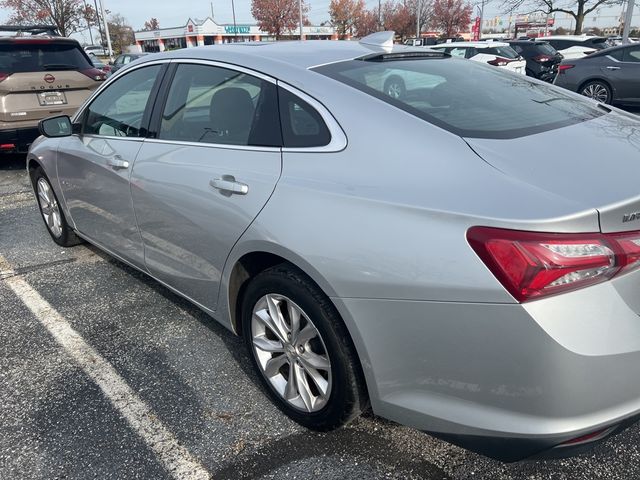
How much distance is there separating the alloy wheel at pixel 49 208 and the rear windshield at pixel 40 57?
3.29 metres

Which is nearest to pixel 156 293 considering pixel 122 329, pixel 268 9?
pixel 122 329

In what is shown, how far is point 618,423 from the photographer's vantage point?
1657 mm

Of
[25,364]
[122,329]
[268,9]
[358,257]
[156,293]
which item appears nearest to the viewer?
[358,257]

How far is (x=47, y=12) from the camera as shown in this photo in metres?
36.5

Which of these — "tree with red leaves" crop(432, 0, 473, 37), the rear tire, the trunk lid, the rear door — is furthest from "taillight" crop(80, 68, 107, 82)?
"tree with red leaves" crop(432, 0, 473, 37)

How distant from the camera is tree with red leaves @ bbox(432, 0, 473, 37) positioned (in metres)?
58.6

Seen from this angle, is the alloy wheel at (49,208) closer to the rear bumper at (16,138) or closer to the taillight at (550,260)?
the rear bumper at (16,138)

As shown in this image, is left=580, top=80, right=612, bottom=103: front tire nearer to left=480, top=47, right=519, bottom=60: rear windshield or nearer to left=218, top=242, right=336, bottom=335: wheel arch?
left=480, top=47, right=519, bottom=60: rear windshield

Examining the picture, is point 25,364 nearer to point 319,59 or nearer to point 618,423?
point 319,59

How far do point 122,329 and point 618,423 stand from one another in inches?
106

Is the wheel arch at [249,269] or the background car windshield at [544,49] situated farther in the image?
the background car windshield at [544,49]

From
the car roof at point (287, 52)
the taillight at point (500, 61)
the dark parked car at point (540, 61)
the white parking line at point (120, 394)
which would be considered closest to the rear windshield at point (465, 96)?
the car roof at point (287, 52)

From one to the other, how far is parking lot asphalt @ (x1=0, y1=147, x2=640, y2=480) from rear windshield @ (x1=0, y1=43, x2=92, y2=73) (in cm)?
468

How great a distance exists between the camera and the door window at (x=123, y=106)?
10.4 feet
